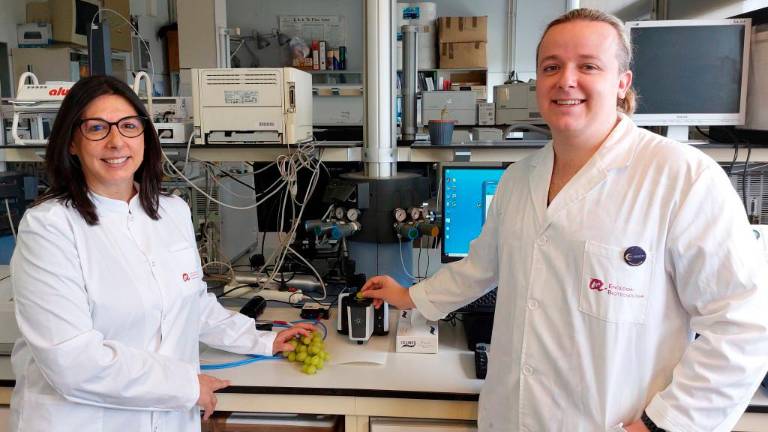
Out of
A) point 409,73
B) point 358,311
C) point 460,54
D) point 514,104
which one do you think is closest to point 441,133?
point 358,311

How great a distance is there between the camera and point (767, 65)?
175cm

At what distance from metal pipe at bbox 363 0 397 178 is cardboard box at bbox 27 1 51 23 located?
3.99m

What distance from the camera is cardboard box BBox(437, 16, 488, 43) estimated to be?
6.43 metres

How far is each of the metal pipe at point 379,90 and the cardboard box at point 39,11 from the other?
3991mm

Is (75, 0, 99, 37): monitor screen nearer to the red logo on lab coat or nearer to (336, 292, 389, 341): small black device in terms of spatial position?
(336, 292, 389, 341): small black device

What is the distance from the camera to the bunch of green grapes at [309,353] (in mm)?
1464

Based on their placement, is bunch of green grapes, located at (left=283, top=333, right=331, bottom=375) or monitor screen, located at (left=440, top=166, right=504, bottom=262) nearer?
bunch of green grapes, located at (left=283, top=333, right=331, bottom=375)

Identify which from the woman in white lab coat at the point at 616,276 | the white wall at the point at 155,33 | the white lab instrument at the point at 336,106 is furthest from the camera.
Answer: the white lab instrument at the point at 336,106

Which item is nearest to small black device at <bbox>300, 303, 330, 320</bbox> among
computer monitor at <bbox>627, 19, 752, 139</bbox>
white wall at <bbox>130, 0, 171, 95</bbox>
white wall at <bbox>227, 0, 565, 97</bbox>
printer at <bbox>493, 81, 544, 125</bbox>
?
computer monitor at <bbox>627, 19, 752, 139</bbox>

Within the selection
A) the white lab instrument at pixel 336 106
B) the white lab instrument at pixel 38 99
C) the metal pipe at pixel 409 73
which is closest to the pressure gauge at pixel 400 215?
→ the white lab instrument at pixel 38 99

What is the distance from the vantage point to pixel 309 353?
1.51 meters

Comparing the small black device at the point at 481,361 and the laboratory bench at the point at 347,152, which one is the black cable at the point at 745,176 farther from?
the small black device at the point at 481,361

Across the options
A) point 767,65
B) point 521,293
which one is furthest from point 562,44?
point 767,65

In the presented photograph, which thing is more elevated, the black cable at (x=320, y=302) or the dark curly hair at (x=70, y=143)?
the dark curly hair at (x=70, y=143)
